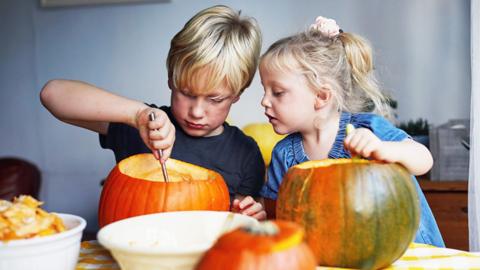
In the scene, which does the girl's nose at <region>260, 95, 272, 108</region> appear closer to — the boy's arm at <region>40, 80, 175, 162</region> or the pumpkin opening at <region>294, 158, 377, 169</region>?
the boy's arm at <region>40, 80, 175, 162</region>

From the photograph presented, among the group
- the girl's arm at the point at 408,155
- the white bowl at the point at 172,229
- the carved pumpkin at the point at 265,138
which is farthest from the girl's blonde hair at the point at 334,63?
the carved pumpkin at the point at 265,138

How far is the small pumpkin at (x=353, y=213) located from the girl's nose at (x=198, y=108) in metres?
0.50

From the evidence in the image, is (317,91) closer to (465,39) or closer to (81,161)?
(465,39)

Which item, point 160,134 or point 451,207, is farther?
point 451,207

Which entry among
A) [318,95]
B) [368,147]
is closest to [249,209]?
[368,147]

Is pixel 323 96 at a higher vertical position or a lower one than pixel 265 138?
higher

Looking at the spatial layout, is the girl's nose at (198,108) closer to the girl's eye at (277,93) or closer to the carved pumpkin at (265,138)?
the girl's eye at (277,93)

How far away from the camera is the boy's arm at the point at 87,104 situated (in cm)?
99

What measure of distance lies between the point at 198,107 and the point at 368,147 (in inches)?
19.7

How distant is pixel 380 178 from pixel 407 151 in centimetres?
17

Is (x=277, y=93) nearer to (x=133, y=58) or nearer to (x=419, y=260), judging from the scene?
(x=419, y=260)

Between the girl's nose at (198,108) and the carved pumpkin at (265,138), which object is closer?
the girl's nose at (198,108)

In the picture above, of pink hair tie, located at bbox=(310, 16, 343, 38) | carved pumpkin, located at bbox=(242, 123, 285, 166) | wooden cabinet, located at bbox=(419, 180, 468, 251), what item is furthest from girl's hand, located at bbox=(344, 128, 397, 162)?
wooden cabinet, located at bbox=(419, 180, 468, 251)

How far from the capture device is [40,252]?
59 centimetres
